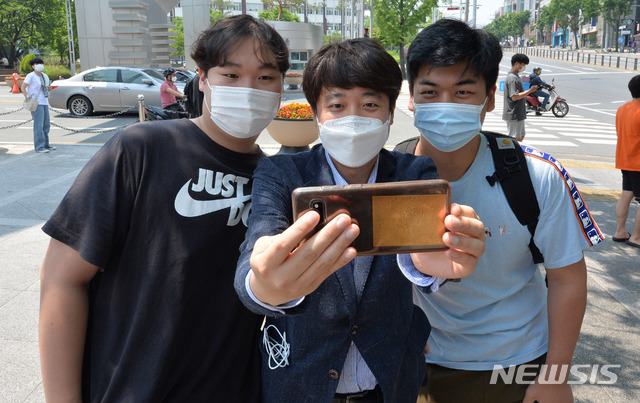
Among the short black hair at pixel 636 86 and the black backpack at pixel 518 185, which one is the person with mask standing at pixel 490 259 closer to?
the black backpack at pixel 518 185

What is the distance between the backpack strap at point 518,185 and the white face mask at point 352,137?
0.53 m

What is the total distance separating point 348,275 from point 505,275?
0.69m

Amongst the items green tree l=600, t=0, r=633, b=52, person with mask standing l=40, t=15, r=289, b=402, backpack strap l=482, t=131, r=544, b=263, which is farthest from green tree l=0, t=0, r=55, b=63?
green tree l=600, t=0, r=633, b=52

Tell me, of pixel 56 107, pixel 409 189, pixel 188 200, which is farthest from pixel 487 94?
pixel 56 107

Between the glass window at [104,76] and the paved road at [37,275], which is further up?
the glass window at [104,76]

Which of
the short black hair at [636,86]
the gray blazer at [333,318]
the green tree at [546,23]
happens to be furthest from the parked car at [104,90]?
the green tree at [546,23]

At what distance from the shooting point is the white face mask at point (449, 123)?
6.06 ft

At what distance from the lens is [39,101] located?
35.4ft

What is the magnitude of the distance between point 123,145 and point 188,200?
0.84ft

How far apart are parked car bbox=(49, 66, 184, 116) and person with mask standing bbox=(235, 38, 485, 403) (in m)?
15.7

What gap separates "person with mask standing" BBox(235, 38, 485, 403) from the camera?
1.41 meters

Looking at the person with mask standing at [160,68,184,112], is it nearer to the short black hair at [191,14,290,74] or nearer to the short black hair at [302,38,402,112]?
the short black hair at [191,14,290,74]

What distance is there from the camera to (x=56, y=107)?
16.7 metres

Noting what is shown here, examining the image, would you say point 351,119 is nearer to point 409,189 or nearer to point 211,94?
point 409,189
